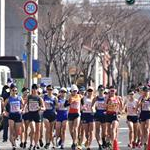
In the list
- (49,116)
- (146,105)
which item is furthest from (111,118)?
(49,116)

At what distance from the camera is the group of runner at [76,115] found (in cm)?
1877

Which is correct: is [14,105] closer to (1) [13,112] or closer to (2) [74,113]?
(1) [13,112]

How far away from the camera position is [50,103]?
1948cm

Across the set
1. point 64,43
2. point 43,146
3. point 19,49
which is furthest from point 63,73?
point 43,146

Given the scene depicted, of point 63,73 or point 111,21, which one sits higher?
point 111,21

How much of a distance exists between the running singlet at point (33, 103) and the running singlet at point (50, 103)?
0.81 m

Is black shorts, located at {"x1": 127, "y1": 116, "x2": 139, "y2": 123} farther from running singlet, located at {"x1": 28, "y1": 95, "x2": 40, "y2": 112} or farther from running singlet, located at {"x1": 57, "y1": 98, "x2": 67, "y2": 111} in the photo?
running singlet, located at {"x1": 28, "y1": 95, "x2": 40, "y2": 112}

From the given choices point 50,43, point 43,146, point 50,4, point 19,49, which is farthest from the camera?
point 19,49

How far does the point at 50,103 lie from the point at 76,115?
3.36 ft

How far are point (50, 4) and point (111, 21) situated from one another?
4.53m

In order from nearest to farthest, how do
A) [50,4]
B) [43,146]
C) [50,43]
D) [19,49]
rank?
1. [43,146]
2. [50,43]
3. [50,4]
4. [19,49]

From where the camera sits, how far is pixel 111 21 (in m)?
44.8

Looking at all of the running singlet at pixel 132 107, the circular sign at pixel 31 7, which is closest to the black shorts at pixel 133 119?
the running singlet at pixel 132 107

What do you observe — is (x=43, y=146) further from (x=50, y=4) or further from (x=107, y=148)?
(x=50, y=4)
